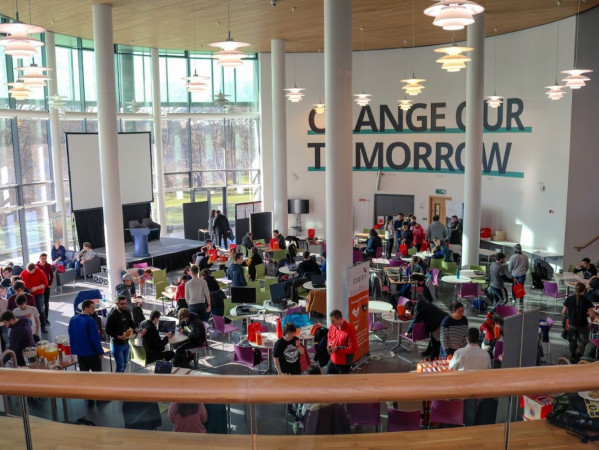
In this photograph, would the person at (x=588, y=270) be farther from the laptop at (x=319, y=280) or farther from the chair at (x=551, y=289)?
the laptop at (x=319, y=280)

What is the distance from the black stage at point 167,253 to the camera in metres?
18.0

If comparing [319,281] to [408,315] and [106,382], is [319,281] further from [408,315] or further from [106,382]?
[106,382]

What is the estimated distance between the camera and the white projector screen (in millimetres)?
18172

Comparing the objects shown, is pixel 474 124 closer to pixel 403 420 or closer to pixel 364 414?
pixel 403 420

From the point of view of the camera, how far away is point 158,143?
22344mm

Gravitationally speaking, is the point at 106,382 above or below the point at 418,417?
above

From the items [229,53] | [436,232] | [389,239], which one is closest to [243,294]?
[229,53]

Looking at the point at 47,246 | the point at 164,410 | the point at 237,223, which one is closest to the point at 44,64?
the point at 47,246

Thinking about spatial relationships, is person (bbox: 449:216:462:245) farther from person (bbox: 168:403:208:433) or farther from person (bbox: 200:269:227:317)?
person (bbox: 168:403:208:433)

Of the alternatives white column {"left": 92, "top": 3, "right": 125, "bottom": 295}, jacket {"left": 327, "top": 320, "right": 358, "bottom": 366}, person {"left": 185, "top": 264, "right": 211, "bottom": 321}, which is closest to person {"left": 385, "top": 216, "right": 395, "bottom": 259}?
white column {"left": 92, "top": 3, "right": 125, "bottom": 295}

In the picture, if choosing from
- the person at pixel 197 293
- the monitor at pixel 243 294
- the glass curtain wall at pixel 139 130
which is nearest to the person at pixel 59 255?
the glass curtain wall at pixel 139 130

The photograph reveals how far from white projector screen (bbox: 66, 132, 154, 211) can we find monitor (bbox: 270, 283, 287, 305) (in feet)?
29.1

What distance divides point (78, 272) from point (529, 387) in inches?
661

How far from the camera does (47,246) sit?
19453 millimetres
